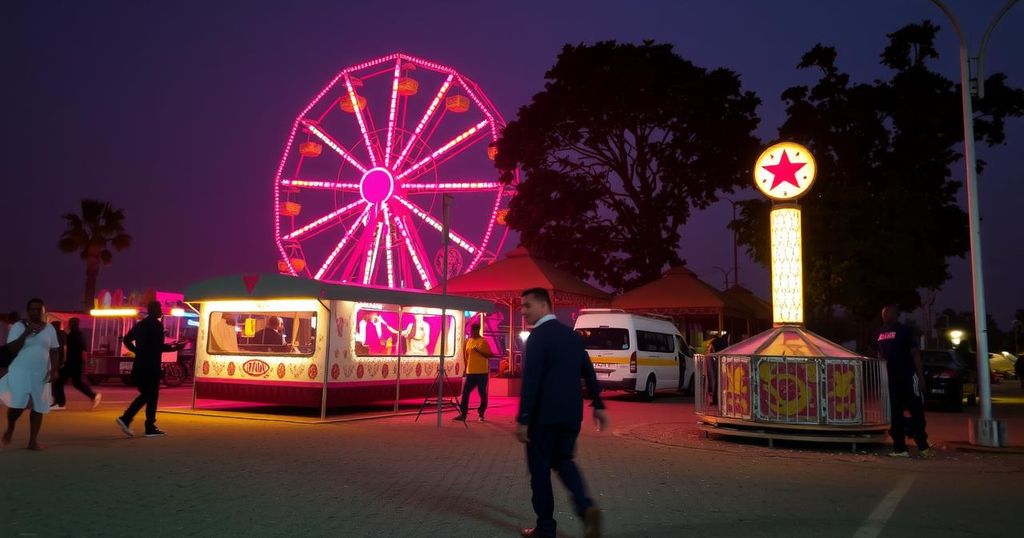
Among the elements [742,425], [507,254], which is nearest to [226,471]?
[742,425]

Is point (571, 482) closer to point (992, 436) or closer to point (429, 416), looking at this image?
point (992, 436)

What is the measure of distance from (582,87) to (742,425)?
20.5 meters

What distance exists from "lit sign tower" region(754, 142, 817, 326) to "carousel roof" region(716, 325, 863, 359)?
40cm

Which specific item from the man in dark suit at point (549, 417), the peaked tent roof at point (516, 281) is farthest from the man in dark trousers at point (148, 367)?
the peaked tent roof at point (516, 281)

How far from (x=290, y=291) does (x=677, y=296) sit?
1634 centimetres

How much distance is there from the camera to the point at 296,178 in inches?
1221

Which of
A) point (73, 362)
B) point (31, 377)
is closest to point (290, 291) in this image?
point (73, 362)

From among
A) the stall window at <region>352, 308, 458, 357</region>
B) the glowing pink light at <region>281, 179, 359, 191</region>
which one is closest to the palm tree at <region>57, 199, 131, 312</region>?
the glowing pink light at <region>281, 179, 359, 191</region>

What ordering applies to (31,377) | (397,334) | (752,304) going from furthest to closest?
(752,304)
(397,334)
(31,377)

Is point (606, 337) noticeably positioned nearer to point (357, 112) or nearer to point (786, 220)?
point (786, 220)

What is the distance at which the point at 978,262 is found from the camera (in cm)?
1151

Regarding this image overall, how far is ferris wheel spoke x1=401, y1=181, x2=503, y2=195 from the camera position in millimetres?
28828

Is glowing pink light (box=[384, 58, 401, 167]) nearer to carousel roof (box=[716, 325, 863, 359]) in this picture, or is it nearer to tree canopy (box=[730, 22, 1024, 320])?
tree canopy (box=[730, 22, 1024, 320])

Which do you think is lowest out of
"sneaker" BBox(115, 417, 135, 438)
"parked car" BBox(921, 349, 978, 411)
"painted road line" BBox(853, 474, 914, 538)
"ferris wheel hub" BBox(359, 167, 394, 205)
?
"painted road line" BBox(853, 474, 914, 538)
